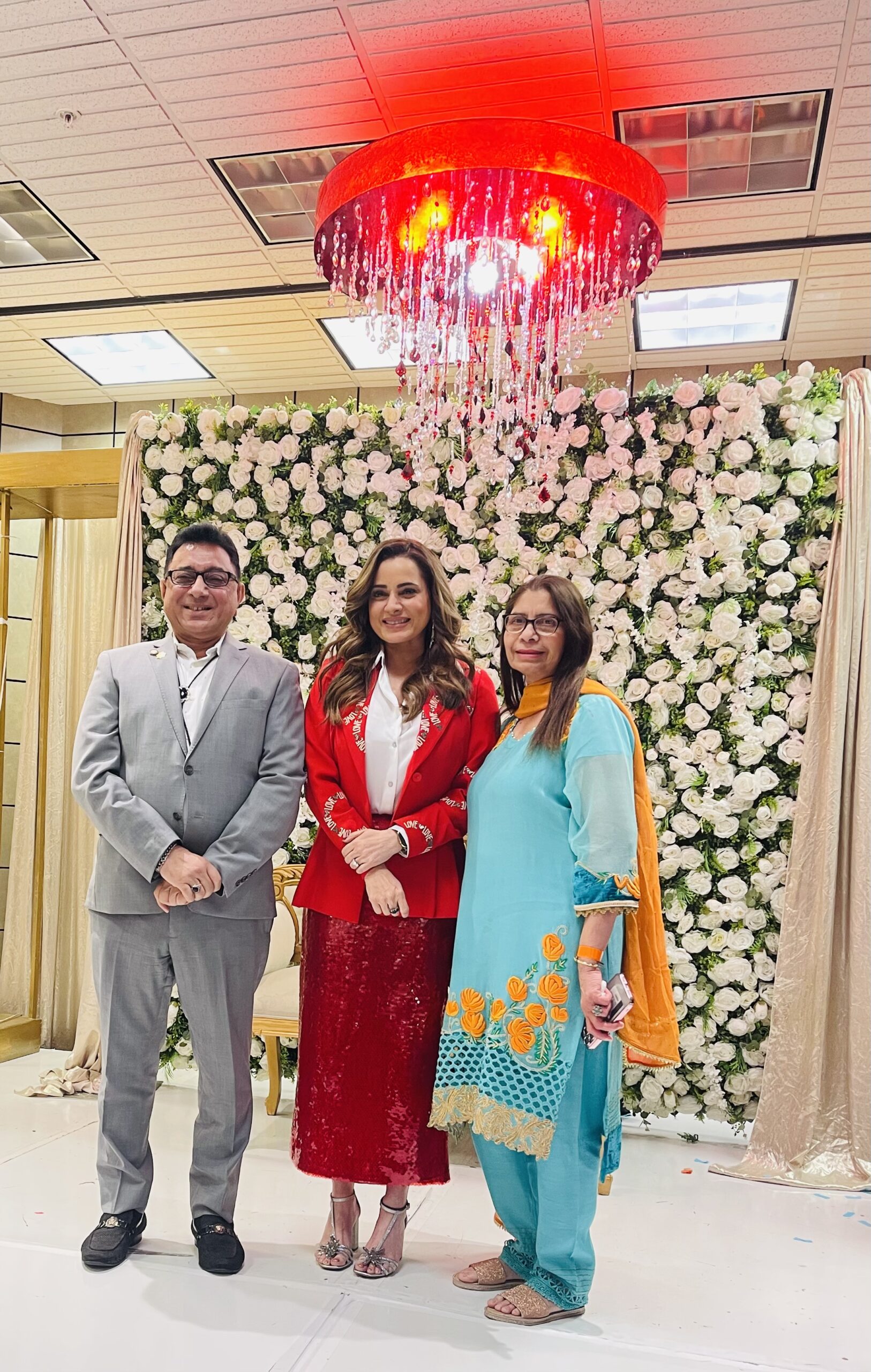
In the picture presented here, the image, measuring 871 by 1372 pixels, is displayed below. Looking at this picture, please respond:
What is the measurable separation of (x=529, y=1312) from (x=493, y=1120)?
43 cm

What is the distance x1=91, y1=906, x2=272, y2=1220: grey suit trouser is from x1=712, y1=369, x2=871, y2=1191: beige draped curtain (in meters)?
1.75

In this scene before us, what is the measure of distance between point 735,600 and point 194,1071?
2809mm

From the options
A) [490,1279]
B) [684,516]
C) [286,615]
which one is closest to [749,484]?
[684,516]

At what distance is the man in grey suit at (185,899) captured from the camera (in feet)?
8.34

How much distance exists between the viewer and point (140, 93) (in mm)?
3289

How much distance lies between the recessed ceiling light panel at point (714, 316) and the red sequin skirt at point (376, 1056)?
3.12 meters

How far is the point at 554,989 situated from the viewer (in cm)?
228

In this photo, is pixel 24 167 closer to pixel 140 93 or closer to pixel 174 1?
pixel 140 93

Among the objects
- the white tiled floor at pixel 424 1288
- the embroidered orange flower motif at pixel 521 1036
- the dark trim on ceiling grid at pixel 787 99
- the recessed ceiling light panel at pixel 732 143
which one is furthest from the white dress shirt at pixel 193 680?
the recessed ceiling light panel at pixel 732 143

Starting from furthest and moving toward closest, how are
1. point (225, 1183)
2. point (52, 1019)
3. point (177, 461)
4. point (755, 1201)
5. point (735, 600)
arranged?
point (52, 1019) < point (177, 461) < point (735, 600) < point (755, 1201) < point (225, 1183)

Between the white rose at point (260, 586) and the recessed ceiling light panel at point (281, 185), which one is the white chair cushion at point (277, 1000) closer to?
the white rose at point (260, 586)

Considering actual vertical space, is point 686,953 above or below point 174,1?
below

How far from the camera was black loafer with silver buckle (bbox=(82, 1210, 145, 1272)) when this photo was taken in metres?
2.51

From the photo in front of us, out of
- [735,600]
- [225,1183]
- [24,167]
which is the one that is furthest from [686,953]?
[24,167]
